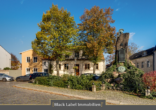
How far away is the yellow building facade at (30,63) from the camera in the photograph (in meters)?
31.6

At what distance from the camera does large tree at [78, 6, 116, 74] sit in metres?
23.1

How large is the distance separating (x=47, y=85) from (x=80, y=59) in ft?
57.3

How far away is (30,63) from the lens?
3178cm

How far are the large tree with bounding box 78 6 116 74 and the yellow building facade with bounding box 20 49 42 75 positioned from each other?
13.8 metres

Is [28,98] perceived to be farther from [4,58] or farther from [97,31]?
[4,58]

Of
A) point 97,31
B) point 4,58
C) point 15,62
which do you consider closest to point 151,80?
point 97,31

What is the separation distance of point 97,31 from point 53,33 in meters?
8.45

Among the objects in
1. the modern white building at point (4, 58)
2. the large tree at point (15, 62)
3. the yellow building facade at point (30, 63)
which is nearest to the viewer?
the yellow building facade at point (30, 63)

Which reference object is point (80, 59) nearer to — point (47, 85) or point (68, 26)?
point (68, 26)

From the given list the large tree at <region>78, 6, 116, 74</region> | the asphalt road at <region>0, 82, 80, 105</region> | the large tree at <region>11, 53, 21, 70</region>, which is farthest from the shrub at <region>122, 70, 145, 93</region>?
the large tree at <region>11, 53, 21, 70</region>

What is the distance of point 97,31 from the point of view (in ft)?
78.9

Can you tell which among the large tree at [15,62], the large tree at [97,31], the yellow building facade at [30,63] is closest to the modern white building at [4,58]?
the yellow building facade at [30,63]

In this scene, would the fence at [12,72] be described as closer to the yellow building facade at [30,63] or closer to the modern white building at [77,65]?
the yellow building facade at [30,63]

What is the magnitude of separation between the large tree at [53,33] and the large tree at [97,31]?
115 inches
